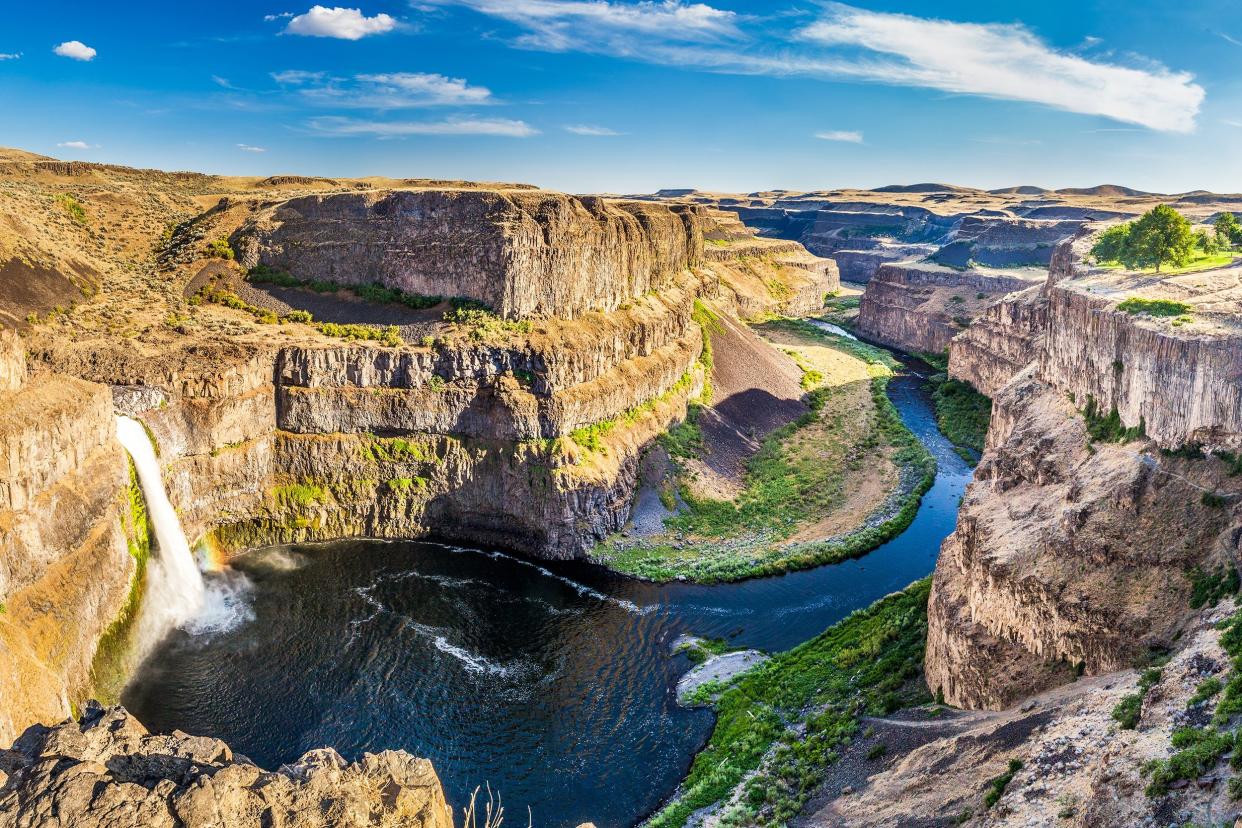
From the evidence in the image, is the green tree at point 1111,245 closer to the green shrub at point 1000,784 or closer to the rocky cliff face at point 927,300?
the green shrub at point 1000,784

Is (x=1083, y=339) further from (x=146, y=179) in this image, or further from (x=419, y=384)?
(x=146, y=179)

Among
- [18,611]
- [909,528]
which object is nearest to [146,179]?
[18,611]

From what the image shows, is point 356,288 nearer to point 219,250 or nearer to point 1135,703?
point 219,250

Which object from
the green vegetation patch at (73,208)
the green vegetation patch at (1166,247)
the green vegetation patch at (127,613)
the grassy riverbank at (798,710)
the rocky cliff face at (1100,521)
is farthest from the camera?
the green vegetation patch at (73,208)

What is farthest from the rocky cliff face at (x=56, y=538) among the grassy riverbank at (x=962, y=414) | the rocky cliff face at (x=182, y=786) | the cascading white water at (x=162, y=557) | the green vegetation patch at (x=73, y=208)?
the grassy riverbank at (x=962, y=414)

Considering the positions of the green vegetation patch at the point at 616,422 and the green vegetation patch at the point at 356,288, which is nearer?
the green vegetation patch at the point at 616,422

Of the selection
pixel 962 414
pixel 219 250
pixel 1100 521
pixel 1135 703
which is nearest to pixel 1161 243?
pixel 1100 521

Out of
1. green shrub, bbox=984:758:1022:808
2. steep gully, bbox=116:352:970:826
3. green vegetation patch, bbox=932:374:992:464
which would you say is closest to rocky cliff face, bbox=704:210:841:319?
green vegetation patch, bbox=932:374:992:464
